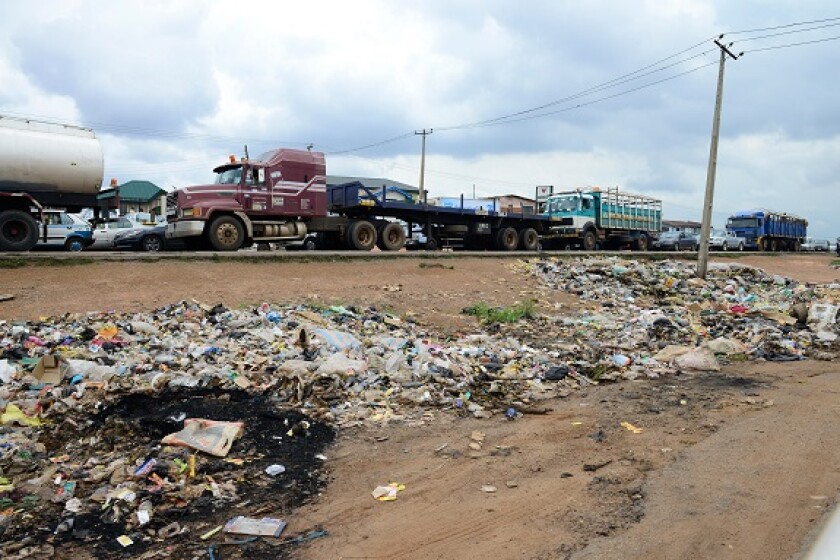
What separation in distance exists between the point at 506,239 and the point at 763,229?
73.2 feet

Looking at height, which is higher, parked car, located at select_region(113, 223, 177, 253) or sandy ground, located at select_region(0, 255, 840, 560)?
parked car, located at select_region(113, 223, 177, 253)

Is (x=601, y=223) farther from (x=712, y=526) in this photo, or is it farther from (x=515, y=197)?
(x=515, y=197)

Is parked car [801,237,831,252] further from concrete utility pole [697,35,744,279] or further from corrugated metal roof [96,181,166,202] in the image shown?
corrugated metal roof [96,181,166,202]

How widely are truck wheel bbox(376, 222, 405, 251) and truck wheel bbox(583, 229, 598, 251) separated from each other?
10.1m

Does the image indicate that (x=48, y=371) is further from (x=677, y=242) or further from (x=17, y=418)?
(x=677, y=242)

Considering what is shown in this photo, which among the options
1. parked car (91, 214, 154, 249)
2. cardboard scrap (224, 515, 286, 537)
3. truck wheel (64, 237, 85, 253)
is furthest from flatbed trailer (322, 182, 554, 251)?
cardboard scrap (224, 515, 286, 537)

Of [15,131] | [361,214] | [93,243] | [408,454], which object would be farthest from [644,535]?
[93,243]

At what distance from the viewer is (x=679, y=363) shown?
7742mm

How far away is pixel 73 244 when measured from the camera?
17562mm

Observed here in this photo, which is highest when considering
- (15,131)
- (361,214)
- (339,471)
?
(15,131)

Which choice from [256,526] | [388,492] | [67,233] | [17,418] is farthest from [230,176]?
[256,526]

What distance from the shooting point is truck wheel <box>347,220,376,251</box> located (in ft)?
56.3

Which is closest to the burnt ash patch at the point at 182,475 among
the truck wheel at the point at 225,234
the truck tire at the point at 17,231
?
the truck wheel at the point at 225,234

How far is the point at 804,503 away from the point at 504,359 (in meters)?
4.15
